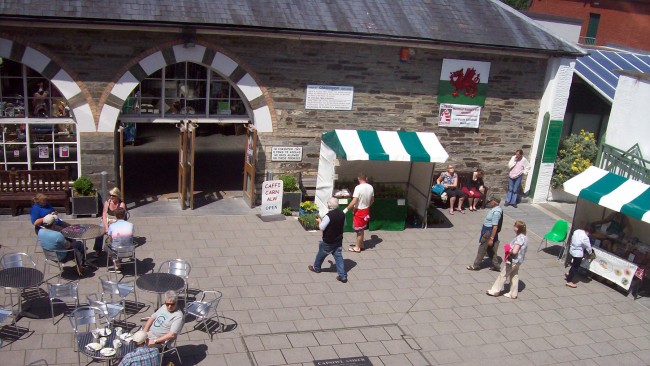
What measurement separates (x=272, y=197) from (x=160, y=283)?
4.89 meters

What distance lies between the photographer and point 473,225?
569 inches

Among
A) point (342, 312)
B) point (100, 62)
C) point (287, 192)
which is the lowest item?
point (342, 312)

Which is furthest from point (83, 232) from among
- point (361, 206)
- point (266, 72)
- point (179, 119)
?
point (266, 72)

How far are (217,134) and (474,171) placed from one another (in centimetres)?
881

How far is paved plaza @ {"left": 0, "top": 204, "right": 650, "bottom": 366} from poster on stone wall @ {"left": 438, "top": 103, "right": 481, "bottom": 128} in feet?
9.60

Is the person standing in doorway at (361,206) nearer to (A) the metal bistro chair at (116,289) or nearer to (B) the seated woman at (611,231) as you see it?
(B) the seated woman at (611,231)

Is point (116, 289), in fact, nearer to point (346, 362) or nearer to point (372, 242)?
point (346, 362)

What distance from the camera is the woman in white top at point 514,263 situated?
1061cm

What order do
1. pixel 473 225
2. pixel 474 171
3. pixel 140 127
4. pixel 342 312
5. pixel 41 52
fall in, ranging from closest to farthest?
pixel 342 312 < pixel 41 52 < pixel 473 225 < pixel 474 171 < pixel 140 127

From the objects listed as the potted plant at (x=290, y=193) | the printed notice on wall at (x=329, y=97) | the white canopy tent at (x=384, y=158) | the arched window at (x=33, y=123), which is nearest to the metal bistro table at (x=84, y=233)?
the arched window at (x=33, y=123)

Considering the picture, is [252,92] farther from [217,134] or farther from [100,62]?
[217,134]

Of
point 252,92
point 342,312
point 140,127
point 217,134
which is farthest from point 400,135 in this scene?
point 140,127

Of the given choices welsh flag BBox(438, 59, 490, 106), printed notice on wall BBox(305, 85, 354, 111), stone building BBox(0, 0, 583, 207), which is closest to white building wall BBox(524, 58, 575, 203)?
stone building BBox(0, 0, 583, 207)

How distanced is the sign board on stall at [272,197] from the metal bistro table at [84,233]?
3745mm
